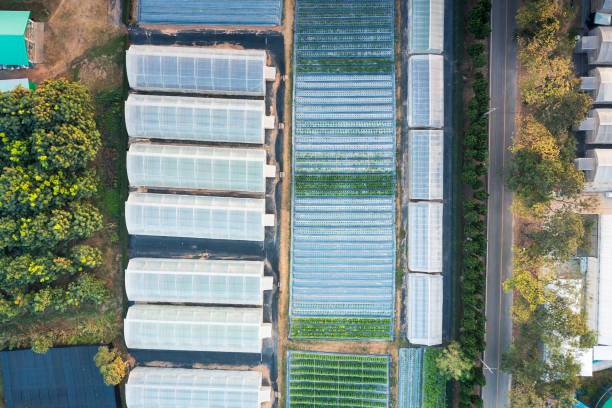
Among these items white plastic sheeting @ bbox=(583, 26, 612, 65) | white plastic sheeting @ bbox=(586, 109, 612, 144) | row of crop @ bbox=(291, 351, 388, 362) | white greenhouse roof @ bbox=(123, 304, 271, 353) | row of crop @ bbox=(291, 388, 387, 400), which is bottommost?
row of crop @ bbox=(291, 388, 387, 400)

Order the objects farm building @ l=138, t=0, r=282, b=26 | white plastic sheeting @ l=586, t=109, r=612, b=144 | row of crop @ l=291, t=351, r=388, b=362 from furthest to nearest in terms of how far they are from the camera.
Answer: row of crop @ l=291, t=351, r=388, b=362, farm building @ l=138, t=0, r=282, b=26, white plastic sheeting @ l=586, t=109, r=612, b=144

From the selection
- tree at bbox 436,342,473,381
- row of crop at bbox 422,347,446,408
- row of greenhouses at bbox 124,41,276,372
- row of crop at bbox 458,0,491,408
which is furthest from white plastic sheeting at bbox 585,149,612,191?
row of greenhouses at bbox 124,41,276,372

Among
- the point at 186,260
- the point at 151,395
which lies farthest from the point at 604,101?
the point at 151,395

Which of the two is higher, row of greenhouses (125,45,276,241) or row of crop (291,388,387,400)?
row of greenhouses (125,45,276,241)

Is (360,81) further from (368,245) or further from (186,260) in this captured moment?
(186,260)

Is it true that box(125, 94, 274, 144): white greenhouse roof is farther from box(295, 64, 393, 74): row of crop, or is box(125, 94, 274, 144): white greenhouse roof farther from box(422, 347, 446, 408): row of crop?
box(422, 347, 446, 408): row of crop

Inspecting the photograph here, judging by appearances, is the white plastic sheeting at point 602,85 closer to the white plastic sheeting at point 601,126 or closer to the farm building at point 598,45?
the farm building at point 598,45
